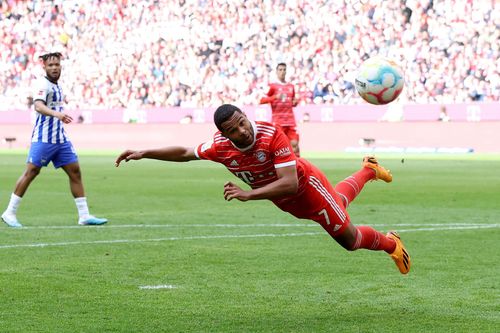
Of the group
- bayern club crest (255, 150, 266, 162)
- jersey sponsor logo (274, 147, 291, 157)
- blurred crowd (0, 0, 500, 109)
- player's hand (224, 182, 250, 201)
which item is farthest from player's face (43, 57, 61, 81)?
blurred crowd (0, 0, 500, 109)

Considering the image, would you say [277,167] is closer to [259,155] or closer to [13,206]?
[259,155]

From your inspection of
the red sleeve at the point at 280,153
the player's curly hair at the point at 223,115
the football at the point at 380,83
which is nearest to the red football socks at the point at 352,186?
the red sleeve at the point at 280,153

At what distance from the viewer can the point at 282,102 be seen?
25.4 meters

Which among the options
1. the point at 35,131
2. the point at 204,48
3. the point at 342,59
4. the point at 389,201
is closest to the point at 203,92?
the point at 204,48

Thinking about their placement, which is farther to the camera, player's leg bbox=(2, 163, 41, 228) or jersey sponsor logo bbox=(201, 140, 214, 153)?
player's leg bbox=(2, 163, 41, 228)

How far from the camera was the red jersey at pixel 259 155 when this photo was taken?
23.9 ft

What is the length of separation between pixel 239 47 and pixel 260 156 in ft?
112

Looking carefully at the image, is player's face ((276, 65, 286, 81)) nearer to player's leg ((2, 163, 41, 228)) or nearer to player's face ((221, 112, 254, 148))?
player's leg ((2, 163, 41, 228))

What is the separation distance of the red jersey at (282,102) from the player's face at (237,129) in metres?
18.1

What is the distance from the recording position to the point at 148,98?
42625 mm

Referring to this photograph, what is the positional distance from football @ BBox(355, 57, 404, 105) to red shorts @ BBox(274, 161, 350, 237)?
405 cm

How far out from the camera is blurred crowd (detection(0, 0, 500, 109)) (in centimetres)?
3462

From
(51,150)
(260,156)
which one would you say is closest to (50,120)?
(51,150)

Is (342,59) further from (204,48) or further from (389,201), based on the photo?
(389,201)
